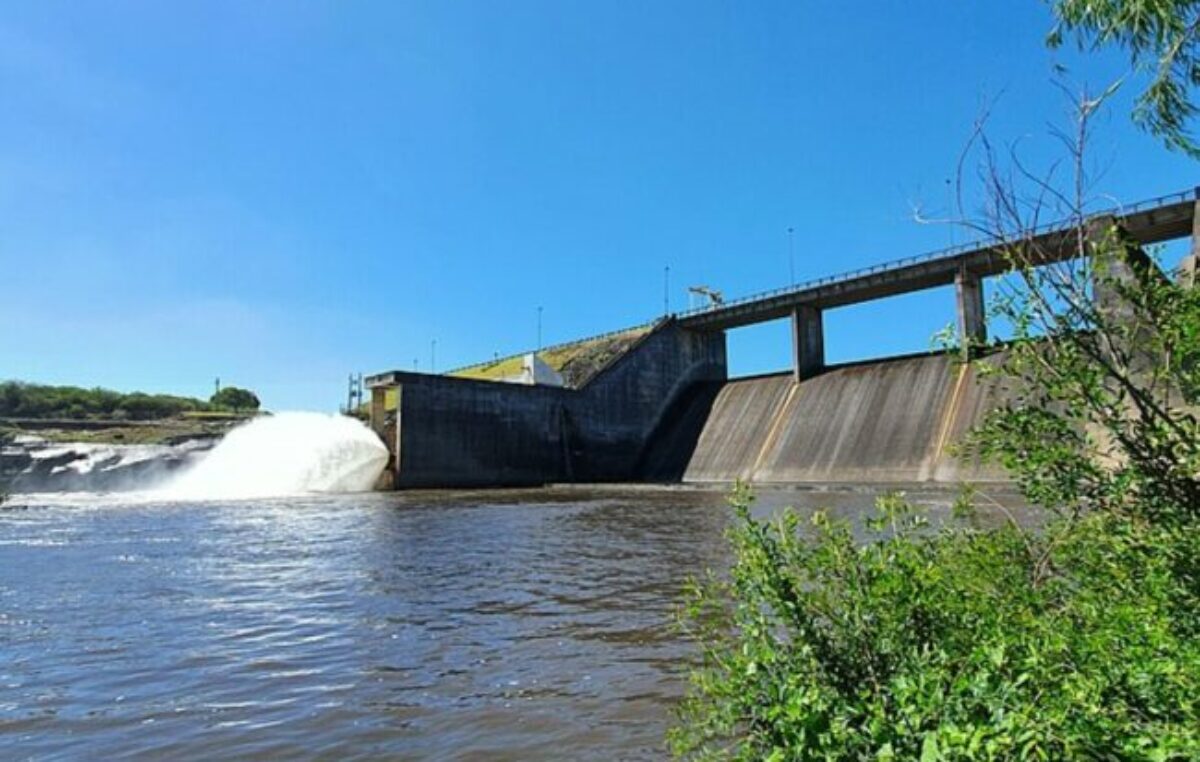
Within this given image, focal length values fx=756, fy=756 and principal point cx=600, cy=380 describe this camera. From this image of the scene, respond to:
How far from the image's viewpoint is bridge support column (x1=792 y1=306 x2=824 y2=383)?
33.8m

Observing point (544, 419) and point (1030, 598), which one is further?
point (544, 419)

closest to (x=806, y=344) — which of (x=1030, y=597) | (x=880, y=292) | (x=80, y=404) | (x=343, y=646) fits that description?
(x=880, y=292)

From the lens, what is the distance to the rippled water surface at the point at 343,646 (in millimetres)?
4219

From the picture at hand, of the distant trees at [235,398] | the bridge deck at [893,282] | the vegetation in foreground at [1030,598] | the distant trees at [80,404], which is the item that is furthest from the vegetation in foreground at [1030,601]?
the distant trees at [235,398]

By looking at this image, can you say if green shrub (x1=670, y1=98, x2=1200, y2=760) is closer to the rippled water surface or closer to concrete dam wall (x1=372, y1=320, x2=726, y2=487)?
the rippled water surface

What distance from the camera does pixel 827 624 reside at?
3027 millimetres

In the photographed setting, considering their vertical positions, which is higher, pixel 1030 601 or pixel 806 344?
pixel 806 344

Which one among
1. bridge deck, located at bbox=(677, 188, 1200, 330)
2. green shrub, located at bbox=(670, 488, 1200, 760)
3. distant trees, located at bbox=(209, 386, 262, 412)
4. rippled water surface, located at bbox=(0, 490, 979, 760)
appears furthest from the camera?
distant trees, located at bbox=(209, 386, 262, 412)

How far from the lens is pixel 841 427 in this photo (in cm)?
2967

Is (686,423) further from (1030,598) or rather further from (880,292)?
(1030,598)

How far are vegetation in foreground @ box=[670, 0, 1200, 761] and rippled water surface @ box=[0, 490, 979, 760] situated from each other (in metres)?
1.41

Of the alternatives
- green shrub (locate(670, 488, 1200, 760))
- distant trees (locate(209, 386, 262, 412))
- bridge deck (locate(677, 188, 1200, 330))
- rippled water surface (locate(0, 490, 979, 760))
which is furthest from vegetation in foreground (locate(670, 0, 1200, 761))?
distant trees (locate(209, 386, 262, 412))

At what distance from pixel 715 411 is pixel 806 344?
18.1 feet

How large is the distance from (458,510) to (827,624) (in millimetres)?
18074
